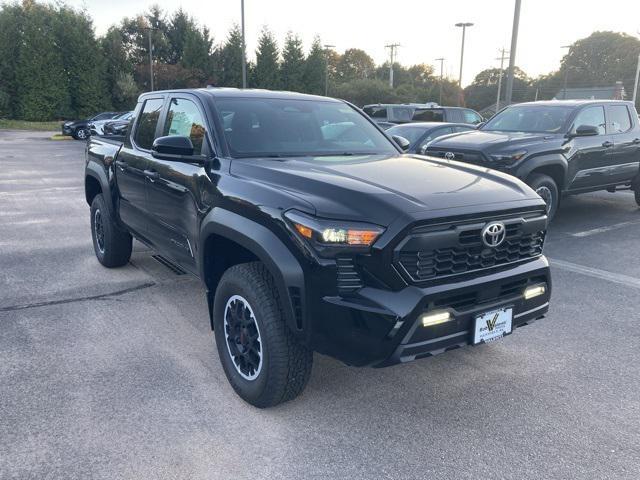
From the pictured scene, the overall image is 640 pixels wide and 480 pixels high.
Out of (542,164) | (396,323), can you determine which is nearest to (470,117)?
(542,164)

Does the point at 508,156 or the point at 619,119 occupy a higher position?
the point at 619,119

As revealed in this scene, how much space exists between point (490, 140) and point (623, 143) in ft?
8.58

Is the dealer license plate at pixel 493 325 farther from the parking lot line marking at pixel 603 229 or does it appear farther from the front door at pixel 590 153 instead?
the front door at pixel 590 153

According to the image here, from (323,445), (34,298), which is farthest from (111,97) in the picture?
(323,445)

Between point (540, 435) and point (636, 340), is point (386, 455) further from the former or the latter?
point (636, 340)

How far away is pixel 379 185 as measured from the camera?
3018 mm

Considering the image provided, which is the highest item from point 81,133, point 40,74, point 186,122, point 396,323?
point 40,74

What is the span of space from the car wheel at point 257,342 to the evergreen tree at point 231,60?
4900cm

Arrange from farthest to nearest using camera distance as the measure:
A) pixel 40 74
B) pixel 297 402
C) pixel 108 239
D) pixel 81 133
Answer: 1. pixel 40 74
2. pixel 81 133
3. pixel 108 239
4. pixel 297 402

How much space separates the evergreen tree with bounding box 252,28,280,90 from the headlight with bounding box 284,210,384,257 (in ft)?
163

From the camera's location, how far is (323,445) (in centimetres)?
289

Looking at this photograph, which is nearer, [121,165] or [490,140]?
[121,165]

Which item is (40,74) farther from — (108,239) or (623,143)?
(623,143)

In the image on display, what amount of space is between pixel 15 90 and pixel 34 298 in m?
43.3
